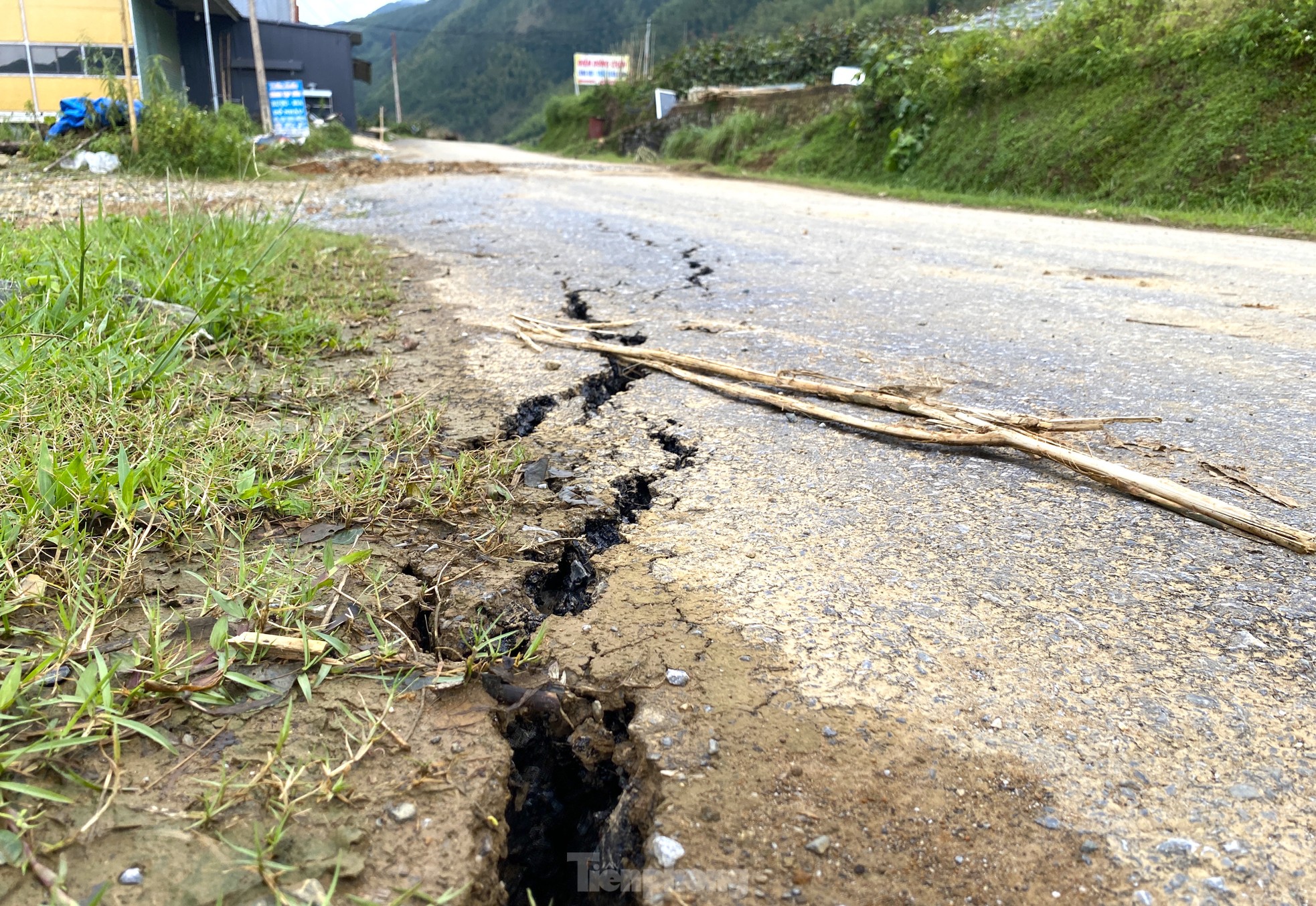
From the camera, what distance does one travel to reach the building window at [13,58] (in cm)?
1340

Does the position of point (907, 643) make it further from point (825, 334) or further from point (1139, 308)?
point (1139, 308)

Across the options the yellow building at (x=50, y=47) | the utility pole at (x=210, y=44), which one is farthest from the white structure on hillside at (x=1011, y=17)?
the yellow building at (x=50, y=47)

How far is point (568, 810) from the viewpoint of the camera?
3.94 ft

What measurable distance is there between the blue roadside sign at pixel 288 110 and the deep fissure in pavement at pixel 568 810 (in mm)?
17717

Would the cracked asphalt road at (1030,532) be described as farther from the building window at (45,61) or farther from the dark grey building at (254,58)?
the dark grey building at (254,58)

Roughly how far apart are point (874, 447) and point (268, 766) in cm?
148

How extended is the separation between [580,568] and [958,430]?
1.04m

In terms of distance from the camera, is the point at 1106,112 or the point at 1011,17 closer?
the point at 1106,112

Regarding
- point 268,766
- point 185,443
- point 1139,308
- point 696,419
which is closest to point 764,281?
point 1139,308

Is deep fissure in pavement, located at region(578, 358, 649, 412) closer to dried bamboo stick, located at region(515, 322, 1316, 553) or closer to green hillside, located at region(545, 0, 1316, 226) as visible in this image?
dried bamboo stick, located at region(515, 322, 1316, 553)

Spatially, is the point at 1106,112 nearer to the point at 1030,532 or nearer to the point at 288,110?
the point at 1030,532

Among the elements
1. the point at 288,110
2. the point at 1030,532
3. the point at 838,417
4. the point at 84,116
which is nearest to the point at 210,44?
the point at 288,110

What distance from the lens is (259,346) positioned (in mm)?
2695

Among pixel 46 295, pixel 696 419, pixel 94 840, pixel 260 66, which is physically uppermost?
pixel 260 66
